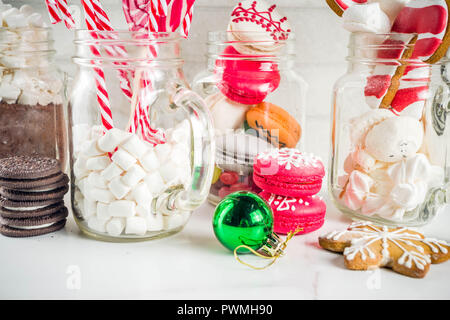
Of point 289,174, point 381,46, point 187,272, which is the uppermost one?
point 381,46

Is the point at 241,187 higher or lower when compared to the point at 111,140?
lower

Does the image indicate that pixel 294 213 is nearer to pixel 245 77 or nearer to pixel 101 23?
pixel 245 77

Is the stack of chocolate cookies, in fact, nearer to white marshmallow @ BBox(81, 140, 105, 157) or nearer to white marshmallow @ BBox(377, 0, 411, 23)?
white marshmallow @ BBox(81, 140, 105, 157)

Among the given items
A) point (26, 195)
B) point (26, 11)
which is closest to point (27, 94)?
point (26, 11)

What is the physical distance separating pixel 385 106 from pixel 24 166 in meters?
0.66

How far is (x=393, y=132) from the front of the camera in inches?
33.9

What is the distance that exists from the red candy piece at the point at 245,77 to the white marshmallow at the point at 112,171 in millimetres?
313

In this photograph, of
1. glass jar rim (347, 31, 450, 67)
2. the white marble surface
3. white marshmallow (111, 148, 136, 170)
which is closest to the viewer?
the white marble surface

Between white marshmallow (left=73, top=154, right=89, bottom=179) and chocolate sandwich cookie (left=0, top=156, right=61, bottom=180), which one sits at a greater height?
white marshmallow (left=73, top=154, right=89, bottom=179)

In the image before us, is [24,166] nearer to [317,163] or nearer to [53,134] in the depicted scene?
[53,134]

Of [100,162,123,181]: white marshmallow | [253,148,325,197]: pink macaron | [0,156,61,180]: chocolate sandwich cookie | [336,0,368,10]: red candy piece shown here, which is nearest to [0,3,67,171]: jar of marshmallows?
[0,156,61,180]: chocolate sandwich cookie

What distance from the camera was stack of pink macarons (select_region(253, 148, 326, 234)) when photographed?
864mm

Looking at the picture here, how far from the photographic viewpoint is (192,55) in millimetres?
1190

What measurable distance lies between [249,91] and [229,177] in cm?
18
